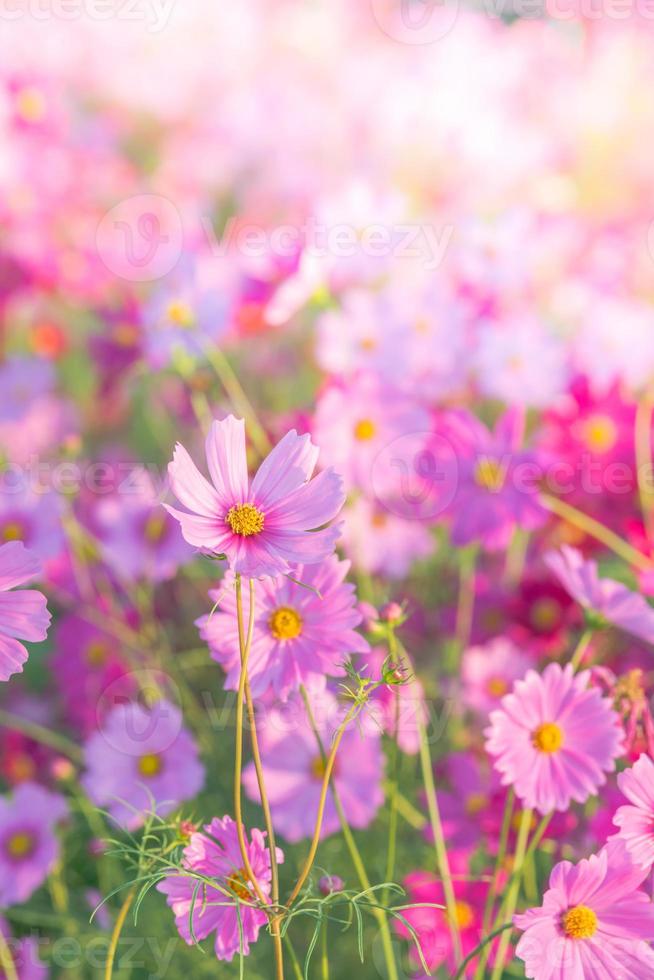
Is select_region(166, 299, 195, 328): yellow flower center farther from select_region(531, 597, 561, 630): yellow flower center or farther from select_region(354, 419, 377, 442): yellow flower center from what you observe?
select_region(531, 597, 561, 630): yellow flower center

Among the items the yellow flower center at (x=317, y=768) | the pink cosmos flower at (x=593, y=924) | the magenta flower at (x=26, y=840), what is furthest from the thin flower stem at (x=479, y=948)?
the magenta flower at (x=26, y=840)

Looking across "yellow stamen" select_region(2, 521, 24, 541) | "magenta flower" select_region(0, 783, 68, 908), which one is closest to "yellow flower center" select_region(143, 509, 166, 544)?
"yellow stamen" select_region(2, 521, 24, 541)

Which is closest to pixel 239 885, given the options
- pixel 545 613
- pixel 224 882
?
pixel 224 882

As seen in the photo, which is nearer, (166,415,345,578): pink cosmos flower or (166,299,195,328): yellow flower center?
(166,415,345,578): pink cosmos flower

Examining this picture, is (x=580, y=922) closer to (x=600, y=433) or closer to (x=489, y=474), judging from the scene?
(x=489, y=474)

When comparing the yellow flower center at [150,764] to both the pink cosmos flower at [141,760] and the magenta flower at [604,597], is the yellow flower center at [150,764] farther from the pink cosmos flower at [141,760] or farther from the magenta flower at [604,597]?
the magenta flower at [604,597]
